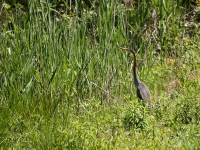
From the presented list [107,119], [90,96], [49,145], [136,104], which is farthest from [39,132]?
[90,96]

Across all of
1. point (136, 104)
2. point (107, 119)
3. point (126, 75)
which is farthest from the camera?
point (126, 75)

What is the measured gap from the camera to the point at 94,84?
7125mm

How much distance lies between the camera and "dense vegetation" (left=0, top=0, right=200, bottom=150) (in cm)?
557

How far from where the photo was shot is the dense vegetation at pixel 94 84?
18.3 ft

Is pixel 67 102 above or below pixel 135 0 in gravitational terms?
below

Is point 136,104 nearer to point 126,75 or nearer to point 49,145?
point 49,145

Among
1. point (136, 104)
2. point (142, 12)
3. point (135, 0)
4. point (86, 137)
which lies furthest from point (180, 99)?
point (135, 0)

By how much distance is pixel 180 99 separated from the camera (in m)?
6.48

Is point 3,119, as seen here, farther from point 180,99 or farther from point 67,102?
point 180,99

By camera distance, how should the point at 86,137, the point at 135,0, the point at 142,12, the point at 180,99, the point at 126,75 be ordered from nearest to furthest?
the point at 86,137, the point at 180,99, the point at 126,75, the point at 142,12, the point at 135,0

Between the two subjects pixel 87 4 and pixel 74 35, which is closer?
pixel 74 35

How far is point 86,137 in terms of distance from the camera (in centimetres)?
521

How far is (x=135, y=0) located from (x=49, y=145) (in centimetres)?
470

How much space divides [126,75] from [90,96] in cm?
79
